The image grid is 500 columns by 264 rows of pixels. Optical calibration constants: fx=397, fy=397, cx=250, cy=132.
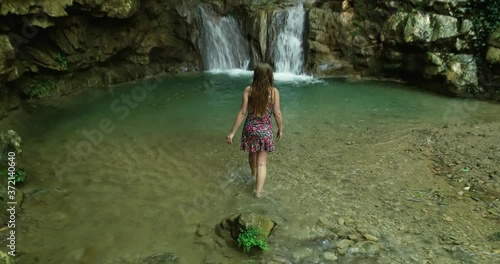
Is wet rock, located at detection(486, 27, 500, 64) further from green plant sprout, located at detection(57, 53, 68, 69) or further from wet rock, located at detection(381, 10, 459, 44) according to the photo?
green plant sprout, located at detection(57, 53, 68, 69)

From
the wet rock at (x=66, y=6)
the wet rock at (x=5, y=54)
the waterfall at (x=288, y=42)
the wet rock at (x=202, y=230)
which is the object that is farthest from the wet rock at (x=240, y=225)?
the waterfall at (x=288, y=42)

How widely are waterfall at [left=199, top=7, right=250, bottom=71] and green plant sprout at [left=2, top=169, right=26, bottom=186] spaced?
9165 millimetres

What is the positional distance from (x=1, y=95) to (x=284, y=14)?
29.7 ft

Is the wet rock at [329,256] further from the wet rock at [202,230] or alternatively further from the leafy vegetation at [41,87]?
the leafy vegetation at [41,87]

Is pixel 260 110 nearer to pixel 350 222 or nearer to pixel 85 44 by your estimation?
pixel 350 222

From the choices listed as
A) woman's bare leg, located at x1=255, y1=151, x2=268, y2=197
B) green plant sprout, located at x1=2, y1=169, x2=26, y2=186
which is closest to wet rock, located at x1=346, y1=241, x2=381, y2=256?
woman's bare leg, located at x1=255, y1=151, x2=268, y2=197

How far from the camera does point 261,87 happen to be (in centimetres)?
484

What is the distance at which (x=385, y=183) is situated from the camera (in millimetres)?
5828

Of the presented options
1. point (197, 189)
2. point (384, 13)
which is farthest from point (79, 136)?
point (384, 13)

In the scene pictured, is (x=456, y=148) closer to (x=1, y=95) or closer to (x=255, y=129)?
(x=255, y=129)

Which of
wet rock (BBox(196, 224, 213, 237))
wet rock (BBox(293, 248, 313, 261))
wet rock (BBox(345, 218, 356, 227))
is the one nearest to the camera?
wet rock (BBox(293, 248, 313, 261))

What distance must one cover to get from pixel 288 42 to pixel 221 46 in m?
2.40

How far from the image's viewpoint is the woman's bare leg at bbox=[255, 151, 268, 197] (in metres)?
5.21

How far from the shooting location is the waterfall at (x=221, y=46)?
1423cm
